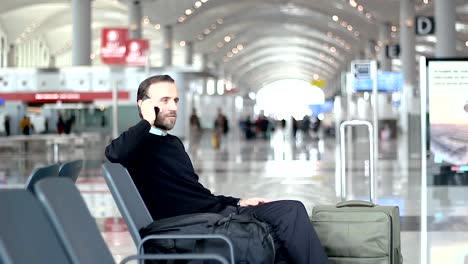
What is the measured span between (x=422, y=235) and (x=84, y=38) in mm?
30211

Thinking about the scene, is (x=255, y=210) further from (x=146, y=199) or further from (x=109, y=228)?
(x=109, y=228)

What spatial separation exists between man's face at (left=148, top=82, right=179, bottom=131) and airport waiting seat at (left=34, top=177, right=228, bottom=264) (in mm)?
1174

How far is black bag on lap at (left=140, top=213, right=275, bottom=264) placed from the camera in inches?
196

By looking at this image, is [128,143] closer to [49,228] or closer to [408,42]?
[49,228]

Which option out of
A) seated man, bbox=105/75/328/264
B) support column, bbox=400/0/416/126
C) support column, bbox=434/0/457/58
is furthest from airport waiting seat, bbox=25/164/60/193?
support column, bbox=400/0/416/126

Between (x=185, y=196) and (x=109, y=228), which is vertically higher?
(x=185, y=196)

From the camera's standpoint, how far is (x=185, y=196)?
557 centimetres

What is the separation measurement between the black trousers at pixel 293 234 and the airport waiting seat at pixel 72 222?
2.61 ft

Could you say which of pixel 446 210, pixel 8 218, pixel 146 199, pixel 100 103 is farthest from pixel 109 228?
pixel 100 103

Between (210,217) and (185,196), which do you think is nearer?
(210,217)

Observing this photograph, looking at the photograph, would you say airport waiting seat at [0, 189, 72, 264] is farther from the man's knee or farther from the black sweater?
the black sweater

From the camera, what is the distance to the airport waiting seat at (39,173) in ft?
16.9

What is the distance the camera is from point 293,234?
509cm

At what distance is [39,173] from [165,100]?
756mm
